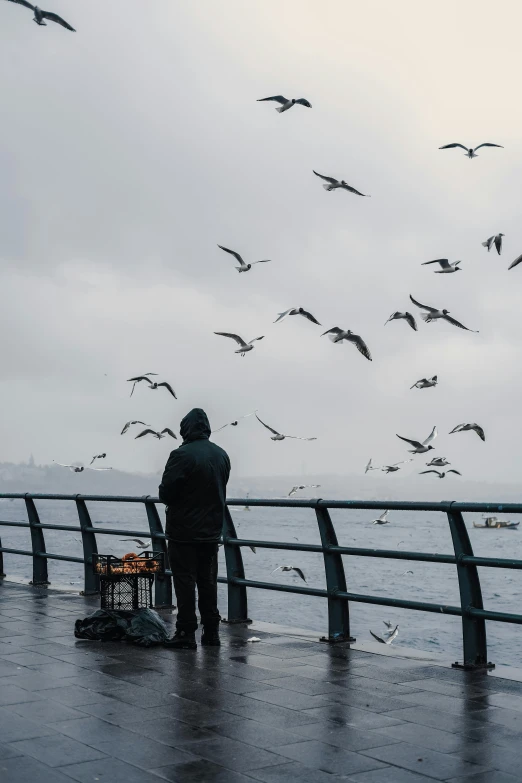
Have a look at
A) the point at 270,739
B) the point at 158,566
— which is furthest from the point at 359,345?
the point at 270,739

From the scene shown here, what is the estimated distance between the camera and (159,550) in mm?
11219

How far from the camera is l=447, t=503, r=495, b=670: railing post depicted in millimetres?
7395

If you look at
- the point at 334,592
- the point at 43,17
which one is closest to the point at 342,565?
the point at 334,592

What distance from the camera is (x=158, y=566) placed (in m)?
9.23

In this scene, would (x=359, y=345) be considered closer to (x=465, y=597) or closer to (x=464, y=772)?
(x=465, y=597)

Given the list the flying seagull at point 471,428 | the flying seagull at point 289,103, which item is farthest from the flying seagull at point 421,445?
the flying seagull at point 289,103

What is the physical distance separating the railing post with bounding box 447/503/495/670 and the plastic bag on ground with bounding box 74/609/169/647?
8.74ft

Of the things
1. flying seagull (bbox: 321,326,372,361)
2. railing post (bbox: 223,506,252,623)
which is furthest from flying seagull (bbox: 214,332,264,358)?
railing post (bbox: 223,506,252,623)

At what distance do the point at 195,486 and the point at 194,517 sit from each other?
0.28 m

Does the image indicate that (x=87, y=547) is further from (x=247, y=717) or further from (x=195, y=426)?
(x=247, y=717)

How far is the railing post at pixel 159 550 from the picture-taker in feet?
35.7

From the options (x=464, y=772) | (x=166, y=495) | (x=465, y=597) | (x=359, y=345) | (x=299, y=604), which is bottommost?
(x=299, y=604)

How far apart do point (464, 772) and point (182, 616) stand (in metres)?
4.05

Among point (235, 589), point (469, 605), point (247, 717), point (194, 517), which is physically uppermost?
point (194, 517)
